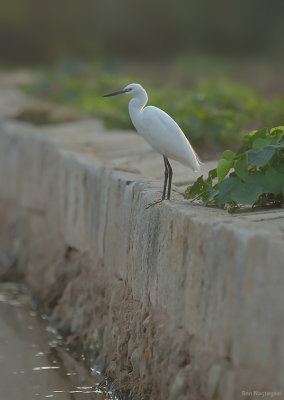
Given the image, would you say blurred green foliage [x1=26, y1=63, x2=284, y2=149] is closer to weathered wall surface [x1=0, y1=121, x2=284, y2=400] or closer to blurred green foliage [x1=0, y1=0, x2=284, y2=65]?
weathered wall surface [x1=0, y1=121, x2=284, y2=400]

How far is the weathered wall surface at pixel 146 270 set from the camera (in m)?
4.36

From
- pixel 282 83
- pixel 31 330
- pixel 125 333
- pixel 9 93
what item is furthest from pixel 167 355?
pixel 282 83

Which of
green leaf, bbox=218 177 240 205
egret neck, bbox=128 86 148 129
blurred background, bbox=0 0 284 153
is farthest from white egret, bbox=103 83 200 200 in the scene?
blurred background, bbox=0 0 284 153

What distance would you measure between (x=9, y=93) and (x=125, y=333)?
9732 mm

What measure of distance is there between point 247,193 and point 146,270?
3.13 feet

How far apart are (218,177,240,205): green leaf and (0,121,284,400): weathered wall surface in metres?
0.17

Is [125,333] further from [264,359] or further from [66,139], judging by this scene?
[66,139]

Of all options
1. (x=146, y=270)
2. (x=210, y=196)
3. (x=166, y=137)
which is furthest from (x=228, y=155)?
(x=146, y=270)

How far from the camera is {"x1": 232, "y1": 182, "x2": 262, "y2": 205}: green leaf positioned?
528 cm

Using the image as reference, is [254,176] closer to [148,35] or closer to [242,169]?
[242,169]

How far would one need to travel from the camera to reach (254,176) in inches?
215

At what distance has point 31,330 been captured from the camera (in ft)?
26.9

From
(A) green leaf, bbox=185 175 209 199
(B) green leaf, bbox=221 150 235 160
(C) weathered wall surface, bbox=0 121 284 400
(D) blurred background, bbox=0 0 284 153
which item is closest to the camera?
(C) weathered wall surface, bbox=0 121 284 400

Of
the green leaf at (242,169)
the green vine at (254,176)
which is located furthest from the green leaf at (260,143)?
the green leaf at (242,169)
